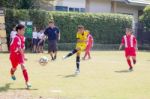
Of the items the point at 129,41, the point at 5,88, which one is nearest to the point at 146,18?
the point at 129,41

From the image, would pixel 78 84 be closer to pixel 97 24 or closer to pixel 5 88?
pixel 5 88

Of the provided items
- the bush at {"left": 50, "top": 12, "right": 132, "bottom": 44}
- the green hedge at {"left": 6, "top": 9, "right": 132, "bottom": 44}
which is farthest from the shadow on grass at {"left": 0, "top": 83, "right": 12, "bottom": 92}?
the bush at {"left": 50, "top": 12, "right": 132, "bottom": 44}

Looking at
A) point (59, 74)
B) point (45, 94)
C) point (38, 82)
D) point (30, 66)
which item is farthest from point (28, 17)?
point (45, 94)

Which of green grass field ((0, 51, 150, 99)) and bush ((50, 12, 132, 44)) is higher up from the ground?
bush ((50, 12, 132, 44))

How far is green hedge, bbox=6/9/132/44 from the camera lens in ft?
102

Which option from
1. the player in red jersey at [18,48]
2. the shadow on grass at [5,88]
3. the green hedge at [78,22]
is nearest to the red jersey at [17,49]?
the player in red jersey at [18,48]

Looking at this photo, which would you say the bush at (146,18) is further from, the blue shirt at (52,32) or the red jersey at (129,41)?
the red jersey at (129,41)

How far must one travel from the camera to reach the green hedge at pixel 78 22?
3094 centimetres

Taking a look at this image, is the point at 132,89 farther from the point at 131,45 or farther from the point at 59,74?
the point at 131,45

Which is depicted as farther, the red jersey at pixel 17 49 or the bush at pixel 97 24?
the bush at pixel 97 24

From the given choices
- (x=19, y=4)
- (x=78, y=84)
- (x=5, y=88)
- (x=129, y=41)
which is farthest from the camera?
(x=19, y=4)

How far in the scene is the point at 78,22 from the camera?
113ft

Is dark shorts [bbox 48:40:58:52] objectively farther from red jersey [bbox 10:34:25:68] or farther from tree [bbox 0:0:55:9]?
red jersey [bbox 10:34:25:68]

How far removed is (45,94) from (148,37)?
1122 inches
